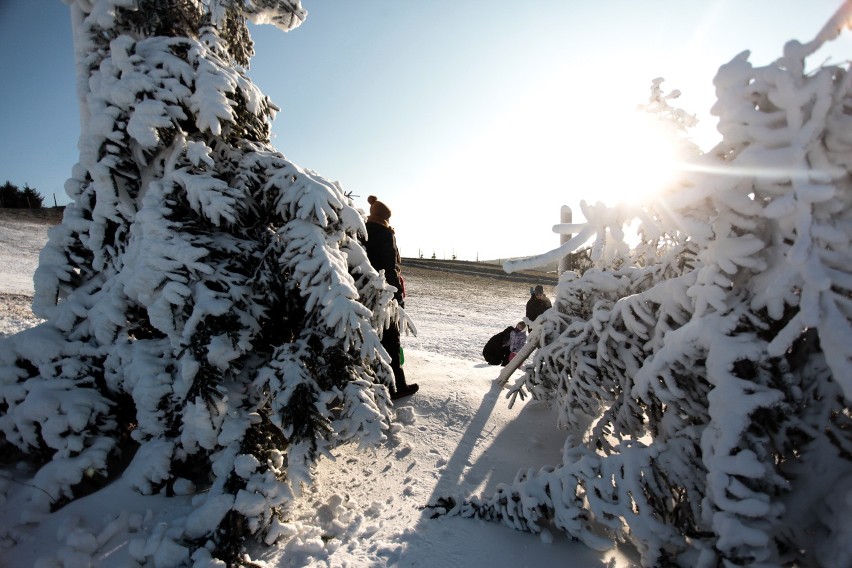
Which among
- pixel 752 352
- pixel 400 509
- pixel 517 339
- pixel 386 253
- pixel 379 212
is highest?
pixel 379 212

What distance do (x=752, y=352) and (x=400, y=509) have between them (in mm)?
2086

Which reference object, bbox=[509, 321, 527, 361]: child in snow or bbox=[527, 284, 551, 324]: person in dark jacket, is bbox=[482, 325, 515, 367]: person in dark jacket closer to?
bbox=[509, 321, 527, 361]: child in snow

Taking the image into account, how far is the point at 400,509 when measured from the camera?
2.54 meters

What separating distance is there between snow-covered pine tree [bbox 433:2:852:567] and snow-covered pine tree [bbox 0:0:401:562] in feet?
4.51

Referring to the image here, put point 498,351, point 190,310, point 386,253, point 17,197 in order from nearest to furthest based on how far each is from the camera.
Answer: point 190,310 < point 386,253 < point 498,351 < point 17,197

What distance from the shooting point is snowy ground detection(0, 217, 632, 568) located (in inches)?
82.4

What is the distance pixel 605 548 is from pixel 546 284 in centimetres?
1990

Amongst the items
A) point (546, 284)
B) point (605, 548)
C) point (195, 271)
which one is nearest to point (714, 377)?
point (605, 548)

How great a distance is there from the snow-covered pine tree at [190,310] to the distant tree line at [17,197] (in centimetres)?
3695

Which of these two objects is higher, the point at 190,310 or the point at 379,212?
the point at 379,212

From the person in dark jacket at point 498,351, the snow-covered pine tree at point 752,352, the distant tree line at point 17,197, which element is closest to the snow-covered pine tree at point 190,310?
the snow-covered pine tree at point 752,352

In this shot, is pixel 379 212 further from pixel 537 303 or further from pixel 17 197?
pixel 17 197

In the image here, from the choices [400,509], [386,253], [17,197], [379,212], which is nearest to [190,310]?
[400,509]

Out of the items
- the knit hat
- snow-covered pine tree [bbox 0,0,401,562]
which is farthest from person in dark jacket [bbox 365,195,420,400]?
snow-covered pine tree [bbox 0,0,401,562]
